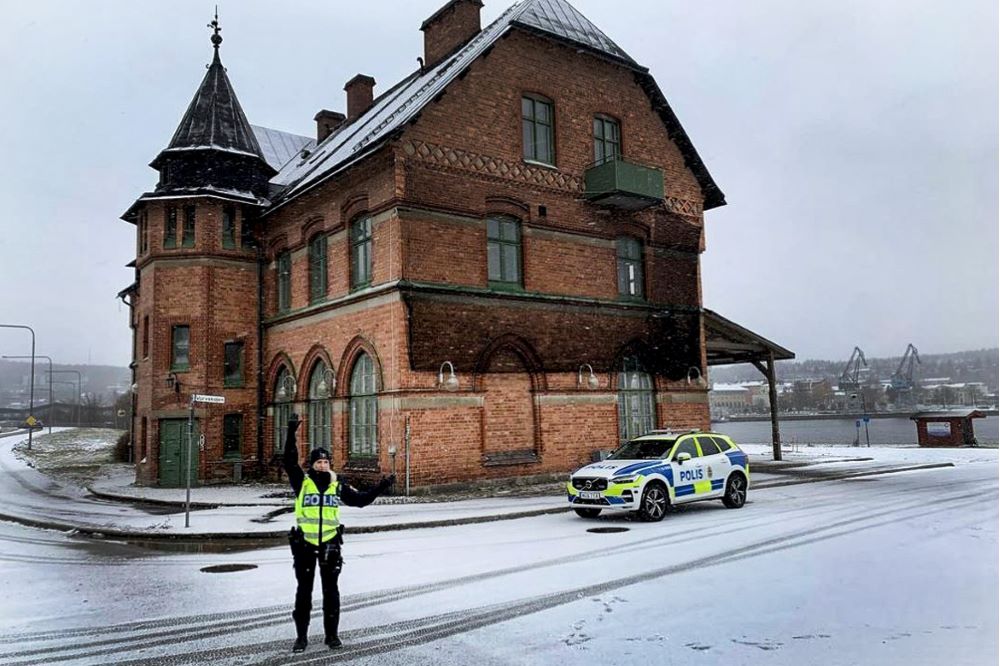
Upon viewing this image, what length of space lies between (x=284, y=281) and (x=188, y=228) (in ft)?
11.1

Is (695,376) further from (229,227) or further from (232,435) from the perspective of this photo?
(229,227)

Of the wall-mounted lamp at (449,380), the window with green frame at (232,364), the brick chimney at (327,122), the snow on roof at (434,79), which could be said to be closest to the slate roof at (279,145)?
the brick chimney at (327,122)

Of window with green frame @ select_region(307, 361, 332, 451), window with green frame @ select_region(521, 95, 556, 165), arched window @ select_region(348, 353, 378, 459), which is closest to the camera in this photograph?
arched window @ select_region(348, 353, 378, 459)

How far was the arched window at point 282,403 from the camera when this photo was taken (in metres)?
22.9

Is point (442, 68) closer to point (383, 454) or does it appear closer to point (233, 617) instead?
point (383, 454)

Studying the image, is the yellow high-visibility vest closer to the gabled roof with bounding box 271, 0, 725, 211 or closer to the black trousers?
the black trousers

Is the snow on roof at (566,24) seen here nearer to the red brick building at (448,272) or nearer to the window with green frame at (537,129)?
the red brick building at (448,272)

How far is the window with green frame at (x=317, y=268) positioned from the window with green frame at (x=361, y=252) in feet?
5.90

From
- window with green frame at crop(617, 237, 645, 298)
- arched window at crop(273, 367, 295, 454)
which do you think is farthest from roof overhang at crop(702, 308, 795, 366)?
arched window at crop(273, 367, 295, 454)

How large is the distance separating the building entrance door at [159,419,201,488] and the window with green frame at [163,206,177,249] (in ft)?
17.9

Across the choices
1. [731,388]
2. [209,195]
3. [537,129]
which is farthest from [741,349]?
[731,388]

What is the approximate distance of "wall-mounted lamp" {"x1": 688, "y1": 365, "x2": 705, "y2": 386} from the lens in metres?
23.5

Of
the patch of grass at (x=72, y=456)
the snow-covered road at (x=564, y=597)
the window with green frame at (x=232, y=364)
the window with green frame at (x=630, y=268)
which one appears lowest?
the patch of grass at (x=72, y=456)

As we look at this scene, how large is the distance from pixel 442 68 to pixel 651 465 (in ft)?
52.3
